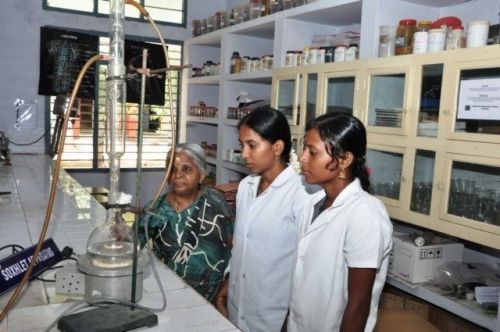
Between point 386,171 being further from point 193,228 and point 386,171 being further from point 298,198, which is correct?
point 193,228

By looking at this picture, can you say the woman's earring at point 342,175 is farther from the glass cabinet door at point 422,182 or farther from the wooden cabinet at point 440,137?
the glass cabinet door at point 422,182

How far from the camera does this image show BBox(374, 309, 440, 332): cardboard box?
6.88 feet

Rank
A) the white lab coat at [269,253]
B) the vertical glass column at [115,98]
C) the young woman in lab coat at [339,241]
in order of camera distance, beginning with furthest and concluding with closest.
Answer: the white lab coat at [269,253]
the young woman in lab coat at [339,241]
the vertical glass column at [115,98]

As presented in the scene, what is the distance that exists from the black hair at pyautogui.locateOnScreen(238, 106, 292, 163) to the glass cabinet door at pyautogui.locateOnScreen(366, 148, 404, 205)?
0.91m

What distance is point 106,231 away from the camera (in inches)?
42.3

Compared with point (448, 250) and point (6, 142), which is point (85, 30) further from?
point (448, 250)

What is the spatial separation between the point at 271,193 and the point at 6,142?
11.1 feet

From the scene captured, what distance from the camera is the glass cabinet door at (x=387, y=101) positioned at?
91.1 inches

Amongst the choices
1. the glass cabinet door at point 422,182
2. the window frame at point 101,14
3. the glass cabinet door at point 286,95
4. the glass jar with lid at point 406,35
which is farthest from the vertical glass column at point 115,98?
the window frame at point 101,14

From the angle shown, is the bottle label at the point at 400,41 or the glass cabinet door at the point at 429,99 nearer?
the glass cabinet door at the point at 429,99

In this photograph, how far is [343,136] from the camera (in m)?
1.24

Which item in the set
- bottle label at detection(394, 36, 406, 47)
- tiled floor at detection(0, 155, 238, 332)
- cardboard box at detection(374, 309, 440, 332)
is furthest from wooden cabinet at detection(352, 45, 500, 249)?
tiled floor at detection(0, 155, 238, 332)

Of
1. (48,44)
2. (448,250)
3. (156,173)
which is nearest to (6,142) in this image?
(48,44)

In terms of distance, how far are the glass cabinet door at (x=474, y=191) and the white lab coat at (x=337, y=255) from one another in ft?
3.05
